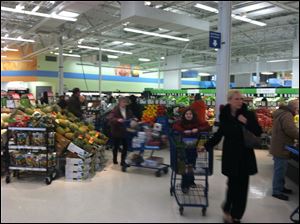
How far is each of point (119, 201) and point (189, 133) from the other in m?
1.32

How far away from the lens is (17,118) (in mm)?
5312

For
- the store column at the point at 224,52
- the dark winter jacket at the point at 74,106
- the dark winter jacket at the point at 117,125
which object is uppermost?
the store column at the point at 224,52

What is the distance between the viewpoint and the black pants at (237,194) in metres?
3.35

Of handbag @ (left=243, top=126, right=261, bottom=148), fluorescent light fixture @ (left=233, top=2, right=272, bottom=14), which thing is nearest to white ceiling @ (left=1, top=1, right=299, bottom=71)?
fluorescent light fixture @ (left=233, top=2, right=272, bottom=14)

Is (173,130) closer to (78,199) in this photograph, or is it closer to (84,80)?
(78,199)

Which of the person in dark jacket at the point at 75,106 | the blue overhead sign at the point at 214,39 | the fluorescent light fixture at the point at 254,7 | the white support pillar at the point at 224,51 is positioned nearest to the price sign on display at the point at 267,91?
the white support pillar at the point at 224,51

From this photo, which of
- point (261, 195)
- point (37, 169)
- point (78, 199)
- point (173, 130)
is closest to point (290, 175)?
point (261, 195)

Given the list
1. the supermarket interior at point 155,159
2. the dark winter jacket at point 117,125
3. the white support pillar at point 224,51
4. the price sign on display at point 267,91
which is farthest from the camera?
the price sign on display at point 267,91

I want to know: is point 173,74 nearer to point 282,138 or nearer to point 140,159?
point 140,159

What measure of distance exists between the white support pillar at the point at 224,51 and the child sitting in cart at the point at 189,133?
3.61 m

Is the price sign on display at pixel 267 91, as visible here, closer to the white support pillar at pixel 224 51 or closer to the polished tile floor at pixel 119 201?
the white support pillar at pixel 224 51

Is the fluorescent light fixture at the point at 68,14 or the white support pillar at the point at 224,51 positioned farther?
the fluorescent light fixture at the point at 68,14

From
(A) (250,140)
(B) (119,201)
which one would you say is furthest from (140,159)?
(A) (250,140)

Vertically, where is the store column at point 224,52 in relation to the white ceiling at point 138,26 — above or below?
below
